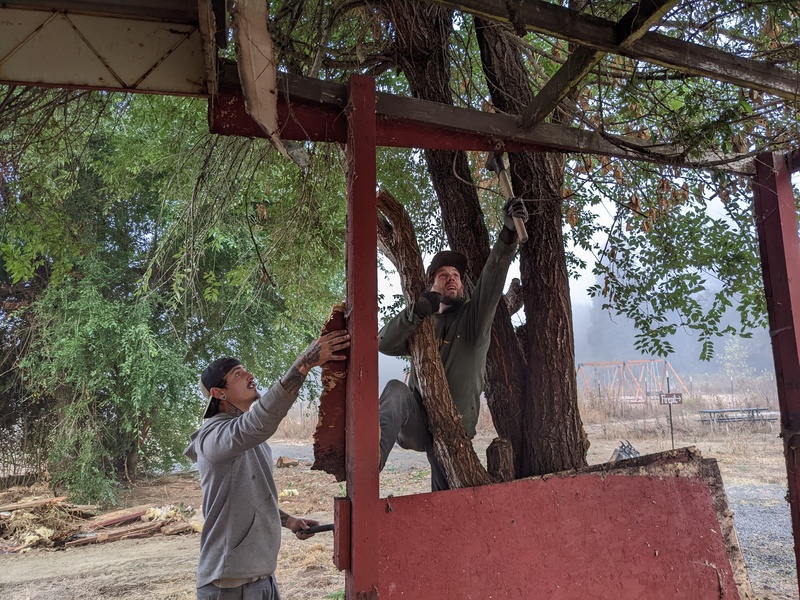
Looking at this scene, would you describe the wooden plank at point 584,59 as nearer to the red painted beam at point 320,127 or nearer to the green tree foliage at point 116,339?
the red painted beam at point 320,127

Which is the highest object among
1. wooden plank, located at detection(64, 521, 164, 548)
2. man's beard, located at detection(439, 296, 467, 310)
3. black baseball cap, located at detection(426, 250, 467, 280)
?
black baseball cap, located at detection(426, 250, 467, 280)

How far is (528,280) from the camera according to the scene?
3777 millimetres

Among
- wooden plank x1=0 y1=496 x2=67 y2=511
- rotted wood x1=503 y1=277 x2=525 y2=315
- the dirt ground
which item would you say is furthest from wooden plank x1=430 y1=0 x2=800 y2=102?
wooden plank x1=0 y1=496 x2=67 y2=511

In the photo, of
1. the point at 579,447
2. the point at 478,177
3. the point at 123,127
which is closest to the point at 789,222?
the point at 579,447

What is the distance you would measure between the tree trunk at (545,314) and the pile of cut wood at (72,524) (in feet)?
27.5

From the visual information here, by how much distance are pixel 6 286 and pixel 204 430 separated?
38.0 feet

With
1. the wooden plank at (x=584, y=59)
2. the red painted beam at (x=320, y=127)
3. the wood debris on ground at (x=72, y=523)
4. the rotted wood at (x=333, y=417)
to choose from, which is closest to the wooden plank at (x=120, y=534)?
the wood debris on ground at (x=72, y=523)

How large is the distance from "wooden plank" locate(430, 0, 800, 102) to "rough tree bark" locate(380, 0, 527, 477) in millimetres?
1517

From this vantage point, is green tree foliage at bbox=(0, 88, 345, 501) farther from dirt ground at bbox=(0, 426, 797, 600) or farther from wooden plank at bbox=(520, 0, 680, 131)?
wooden plank at bbox=(520, 0, 680, 131)

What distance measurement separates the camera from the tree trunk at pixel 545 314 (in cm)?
347

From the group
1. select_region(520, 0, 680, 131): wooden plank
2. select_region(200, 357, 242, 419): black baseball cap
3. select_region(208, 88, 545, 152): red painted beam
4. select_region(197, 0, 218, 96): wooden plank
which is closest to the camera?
select_region(197, 0, 218, 96): wooden plank

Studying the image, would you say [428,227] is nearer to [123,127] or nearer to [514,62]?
[514,62]

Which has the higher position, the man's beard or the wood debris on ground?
the man's beard

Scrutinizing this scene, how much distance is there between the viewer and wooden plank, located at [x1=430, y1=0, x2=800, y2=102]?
7.54ft
